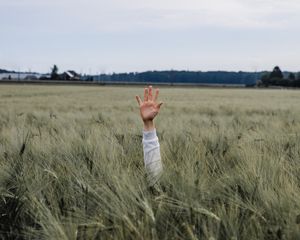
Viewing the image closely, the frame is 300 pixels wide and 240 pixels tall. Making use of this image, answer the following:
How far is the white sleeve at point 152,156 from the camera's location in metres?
2.67

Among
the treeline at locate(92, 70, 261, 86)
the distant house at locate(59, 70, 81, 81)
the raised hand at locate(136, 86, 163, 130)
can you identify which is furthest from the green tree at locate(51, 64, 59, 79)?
the raised hand at locate(136, 86, 163, 130)

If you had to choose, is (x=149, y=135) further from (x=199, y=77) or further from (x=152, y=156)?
(x=199, y=77)

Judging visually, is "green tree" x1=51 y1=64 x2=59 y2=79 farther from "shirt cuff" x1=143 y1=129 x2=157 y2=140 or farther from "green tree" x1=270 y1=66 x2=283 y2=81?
"shirt cuff" x1=143 y1=129 x2=157 y2=140

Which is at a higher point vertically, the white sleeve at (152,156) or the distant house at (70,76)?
the white sleeve at (152,156)

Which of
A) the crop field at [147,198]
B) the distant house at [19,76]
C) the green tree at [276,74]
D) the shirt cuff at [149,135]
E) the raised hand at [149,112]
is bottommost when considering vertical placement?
the distant house at [19,76]

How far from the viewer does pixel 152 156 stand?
3045 millimetres

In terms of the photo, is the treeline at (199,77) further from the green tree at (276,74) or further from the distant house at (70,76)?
the green tree at (276,74)

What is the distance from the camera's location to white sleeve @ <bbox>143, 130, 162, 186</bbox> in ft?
8.77

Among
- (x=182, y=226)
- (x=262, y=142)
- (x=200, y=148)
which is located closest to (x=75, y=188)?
(x=182, y=226)

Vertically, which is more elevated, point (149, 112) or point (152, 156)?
point (149, 112)

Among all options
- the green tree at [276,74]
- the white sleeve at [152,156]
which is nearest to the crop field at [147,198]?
the white sleeve at [152,156]

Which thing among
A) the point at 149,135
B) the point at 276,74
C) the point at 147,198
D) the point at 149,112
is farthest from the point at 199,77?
the point at 147,198

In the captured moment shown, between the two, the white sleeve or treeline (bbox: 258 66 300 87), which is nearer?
the white sleeve

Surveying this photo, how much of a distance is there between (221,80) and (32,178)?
15484 cm
